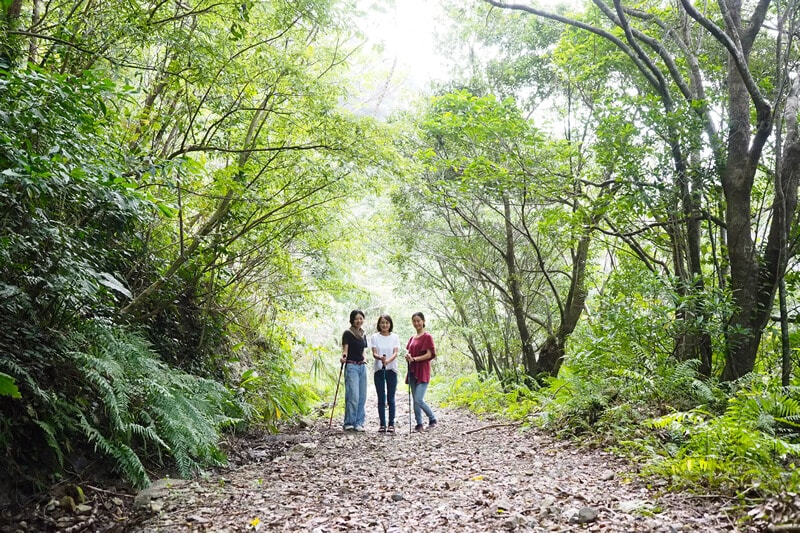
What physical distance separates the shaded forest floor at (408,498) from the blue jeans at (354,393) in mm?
1734

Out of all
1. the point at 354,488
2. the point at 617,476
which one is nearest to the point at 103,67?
the point at 354,488

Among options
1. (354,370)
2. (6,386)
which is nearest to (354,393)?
(354,370)

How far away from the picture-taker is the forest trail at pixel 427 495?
328 cm

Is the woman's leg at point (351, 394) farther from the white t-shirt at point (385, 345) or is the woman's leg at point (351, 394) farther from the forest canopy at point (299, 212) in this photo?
the forest canopy at point (299, 212)

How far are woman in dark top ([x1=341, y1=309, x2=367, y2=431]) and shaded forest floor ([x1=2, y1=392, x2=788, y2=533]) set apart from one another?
1.75 metres

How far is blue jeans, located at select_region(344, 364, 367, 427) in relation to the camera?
7.89m

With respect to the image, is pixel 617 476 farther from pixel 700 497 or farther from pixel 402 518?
pixel 402 518

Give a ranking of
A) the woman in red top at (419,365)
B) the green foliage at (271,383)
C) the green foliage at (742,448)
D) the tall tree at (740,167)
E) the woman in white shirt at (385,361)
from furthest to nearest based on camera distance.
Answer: the woman in red top at (419,365)
the woman in white shirt at (385,361)
the green foliage at (271,383)
the tall tree at (740,167)
the green foliage at (742,448)

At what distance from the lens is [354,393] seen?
799 cm

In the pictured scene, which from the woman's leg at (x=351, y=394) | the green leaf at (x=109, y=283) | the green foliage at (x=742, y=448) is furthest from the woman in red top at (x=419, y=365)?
the green leaf at (x=109, y=283)

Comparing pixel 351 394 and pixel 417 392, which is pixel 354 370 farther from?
pixel 417 392

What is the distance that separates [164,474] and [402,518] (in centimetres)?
241

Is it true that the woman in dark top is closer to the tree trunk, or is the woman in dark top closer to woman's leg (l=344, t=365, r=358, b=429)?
woman's leg (l=344, t=365, r=358, b=429)

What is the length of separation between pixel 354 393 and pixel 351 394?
0.05 metres
